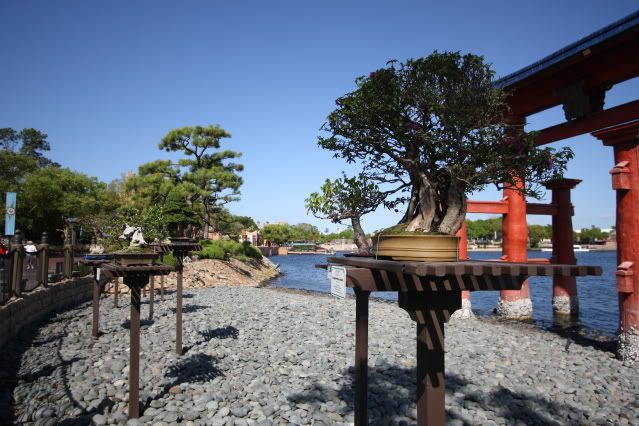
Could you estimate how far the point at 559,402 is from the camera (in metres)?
6.64

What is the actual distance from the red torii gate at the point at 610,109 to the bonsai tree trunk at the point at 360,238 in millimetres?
6191

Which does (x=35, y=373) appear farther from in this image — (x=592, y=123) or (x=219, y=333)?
(x=592, y=123)

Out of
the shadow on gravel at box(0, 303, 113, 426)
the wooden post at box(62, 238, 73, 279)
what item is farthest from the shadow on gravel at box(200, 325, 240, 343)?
the wooden post at box(62, 238, 73, 279)

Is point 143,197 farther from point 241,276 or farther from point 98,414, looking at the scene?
point 98,414

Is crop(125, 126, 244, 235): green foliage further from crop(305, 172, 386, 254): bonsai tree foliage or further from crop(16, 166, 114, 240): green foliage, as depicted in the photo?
crop(305, 172, 386, 254): bonsai tree foliage

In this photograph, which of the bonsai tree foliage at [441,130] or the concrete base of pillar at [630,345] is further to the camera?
the concrete base of pillar at [630,345]

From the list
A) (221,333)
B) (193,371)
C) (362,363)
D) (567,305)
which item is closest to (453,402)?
(362,363)

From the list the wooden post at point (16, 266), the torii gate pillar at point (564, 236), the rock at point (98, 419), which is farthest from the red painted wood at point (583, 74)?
the wooden post at point (16, 266)

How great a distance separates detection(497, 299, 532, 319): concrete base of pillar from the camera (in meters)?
14.5

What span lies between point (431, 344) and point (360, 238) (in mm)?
1370

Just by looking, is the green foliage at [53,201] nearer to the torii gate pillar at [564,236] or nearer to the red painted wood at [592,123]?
the torii gate pillar at [564,236]

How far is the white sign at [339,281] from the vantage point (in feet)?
10.1

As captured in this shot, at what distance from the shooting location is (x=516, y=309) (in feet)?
47.7

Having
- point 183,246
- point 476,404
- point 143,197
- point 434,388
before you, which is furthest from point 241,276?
point 434,388
